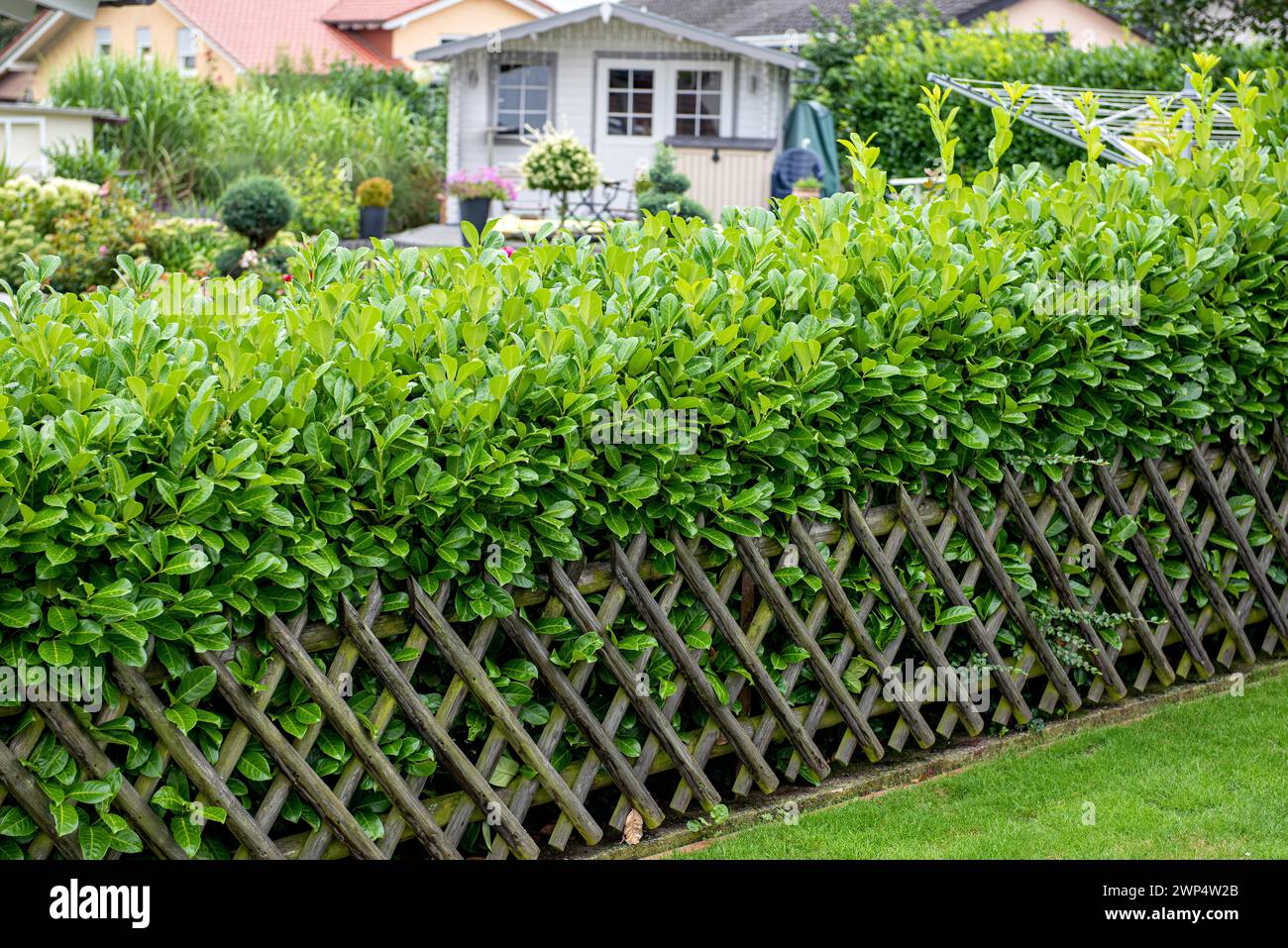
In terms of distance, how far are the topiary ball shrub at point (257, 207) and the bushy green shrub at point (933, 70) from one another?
8.95 meters

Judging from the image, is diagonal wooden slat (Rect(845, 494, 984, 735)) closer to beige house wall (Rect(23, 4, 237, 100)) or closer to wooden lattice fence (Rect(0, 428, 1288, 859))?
wooden lattice fence (Rect(0, 428, 1288, 859))

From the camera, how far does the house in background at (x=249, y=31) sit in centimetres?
4172

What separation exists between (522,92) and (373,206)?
17.6 ft

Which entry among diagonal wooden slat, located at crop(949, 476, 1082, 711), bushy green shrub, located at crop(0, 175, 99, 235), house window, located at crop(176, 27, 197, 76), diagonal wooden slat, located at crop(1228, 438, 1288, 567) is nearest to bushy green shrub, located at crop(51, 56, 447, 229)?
bushy green shrub, located at crop(0, 175, 99, 235)

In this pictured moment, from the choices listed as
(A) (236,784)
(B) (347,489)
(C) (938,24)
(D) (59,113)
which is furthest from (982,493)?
(C) (938,24)

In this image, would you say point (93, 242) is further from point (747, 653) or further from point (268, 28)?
point (268, 28)

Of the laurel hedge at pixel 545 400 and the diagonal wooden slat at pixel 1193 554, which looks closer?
the laurel hedge at pixel 545 400

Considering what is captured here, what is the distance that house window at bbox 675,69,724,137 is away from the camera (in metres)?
25.1

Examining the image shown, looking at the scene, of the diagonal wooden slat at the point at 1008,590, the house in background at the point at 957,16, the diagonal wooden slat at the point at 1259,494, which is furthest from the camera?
→ the house in background at the point at 957,16

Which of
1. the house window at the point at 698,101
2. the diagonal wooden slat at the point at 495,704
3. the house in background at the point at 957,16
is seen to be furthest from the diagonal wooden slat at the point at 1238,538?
the house in background at the point at 957,16

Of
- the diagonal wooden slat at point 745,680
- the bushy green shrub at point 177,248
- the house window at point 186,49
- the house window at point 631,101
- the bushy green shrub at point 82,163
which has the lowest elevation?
the diagonal wooden slat at point 745,680

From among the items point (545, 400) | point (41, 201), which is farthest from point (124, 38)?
point (545, 400)

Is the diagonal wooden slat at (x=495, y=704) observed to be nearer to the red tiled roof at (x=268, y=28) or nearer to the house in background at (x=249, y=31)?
the house in background at (x=249, y=31)

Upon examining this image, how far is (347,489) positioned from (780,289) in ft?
5.49
